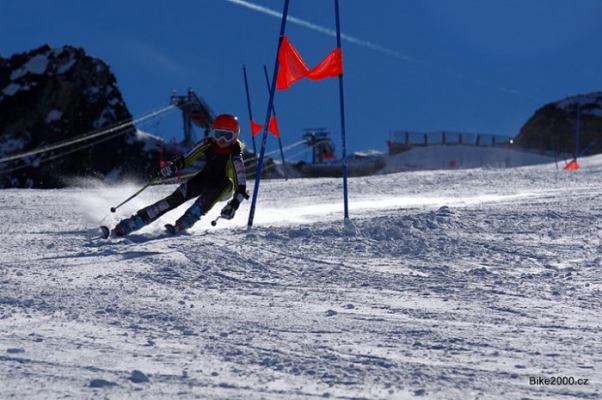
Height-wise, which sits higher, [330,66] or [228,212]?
[330,66]

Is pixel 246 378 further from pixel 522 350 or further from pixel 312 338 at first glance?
pixel 522 350

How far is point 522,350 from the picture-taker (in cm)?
348

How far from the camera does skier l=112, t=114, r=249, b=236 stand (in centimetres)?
834

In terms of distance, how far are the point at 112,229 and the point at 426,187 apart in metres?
9.65

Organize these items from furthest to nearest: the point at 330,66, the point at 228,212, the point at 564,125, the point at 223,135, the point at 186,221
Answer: the point at 564,125 < the point at 330,66 < the point at 223,135 < the point at 186,221 < the point at 228,212

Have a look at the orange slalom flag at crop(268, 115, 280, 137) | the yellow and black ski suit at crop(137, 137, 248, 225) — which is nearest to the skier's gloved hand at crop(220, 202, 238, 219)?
the yellow and black ski suit at crop(137, 137, 248, 225)

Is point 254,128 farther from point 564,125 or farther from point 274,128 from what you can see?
point 564,125

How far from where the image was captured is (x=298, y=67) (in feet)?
30.4

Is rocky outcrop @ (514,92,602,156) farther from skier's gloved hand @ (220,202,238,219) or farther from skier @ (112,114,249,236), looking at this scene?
skier's gloved hand @ (220,202,238,219)

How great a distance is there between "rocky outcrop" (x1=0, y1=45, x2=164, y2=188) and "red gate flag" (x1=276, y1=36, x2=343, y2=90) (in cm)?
3997

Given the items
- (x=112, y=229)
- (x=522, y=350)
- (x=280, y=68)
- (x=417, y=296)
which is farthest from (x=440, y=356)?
(x=280, y=68)

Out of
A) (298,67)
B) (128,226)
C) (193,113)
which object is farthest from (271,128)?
(193,113)

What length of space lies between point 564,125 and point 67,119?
42.0 m

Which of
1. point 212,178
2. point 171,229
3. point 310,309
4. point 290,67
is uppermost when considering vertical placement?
point 290,67
